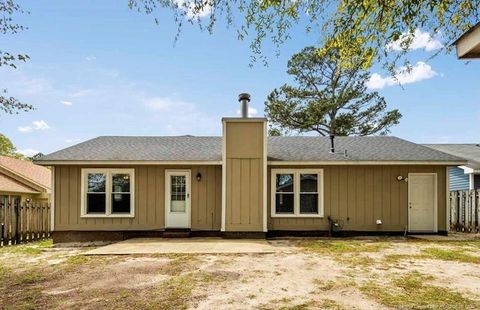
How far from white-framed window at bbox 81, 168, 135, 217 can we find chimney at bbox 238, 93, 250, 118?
402 cm

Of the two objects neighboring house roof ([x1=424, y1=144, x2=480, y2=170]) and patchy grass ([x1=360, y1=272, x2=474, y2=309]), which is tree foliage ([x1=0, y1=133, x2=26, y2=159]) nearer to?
neighboring house roof ([x1=424, y1=144, x2=480, y2=170])

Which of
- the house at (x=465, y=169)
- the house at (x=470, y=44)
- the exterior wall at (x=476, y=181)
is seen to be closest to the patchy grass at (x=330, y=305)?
the house at (x=470, y=44)

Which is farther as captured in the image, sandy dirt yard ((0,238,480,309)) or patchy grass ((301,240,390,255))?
patchy grass ((301,240,390,255))

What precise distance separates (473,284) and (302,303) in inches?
125

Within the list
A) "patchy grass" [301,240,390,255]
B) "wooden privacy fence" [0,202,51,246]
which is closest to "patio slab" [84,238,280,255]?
"patchy grass" [301,240,390,255]

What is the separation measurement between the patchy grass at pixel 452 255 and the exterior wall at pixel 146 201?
597 centimetres

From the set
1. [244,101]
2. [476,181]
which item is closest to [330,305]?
[244,101]

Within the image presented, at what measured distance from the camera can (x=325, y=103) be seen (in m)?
23.6

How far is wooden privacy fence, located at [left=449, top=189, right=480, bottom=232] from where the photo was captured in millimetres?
12484

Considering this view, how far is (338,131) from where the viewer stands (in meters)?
24.3

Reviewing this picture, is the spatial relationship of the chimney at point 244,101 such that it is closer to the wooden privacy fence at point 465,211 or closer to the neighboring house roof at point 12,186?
the wooden privacy fence at point 465,211

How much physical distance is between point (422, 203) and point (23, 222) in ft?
42.5

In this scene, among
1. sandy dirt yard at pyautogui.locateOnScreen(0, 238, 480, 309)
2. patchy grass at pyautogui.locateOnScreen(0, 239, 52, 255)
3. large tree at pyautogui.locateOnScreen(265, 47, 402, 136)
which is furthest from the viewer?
large tree at pyautogui.locateOnScreen(265, 47, 402, 136)

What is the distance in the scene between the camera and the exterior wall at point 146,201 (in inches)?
441
